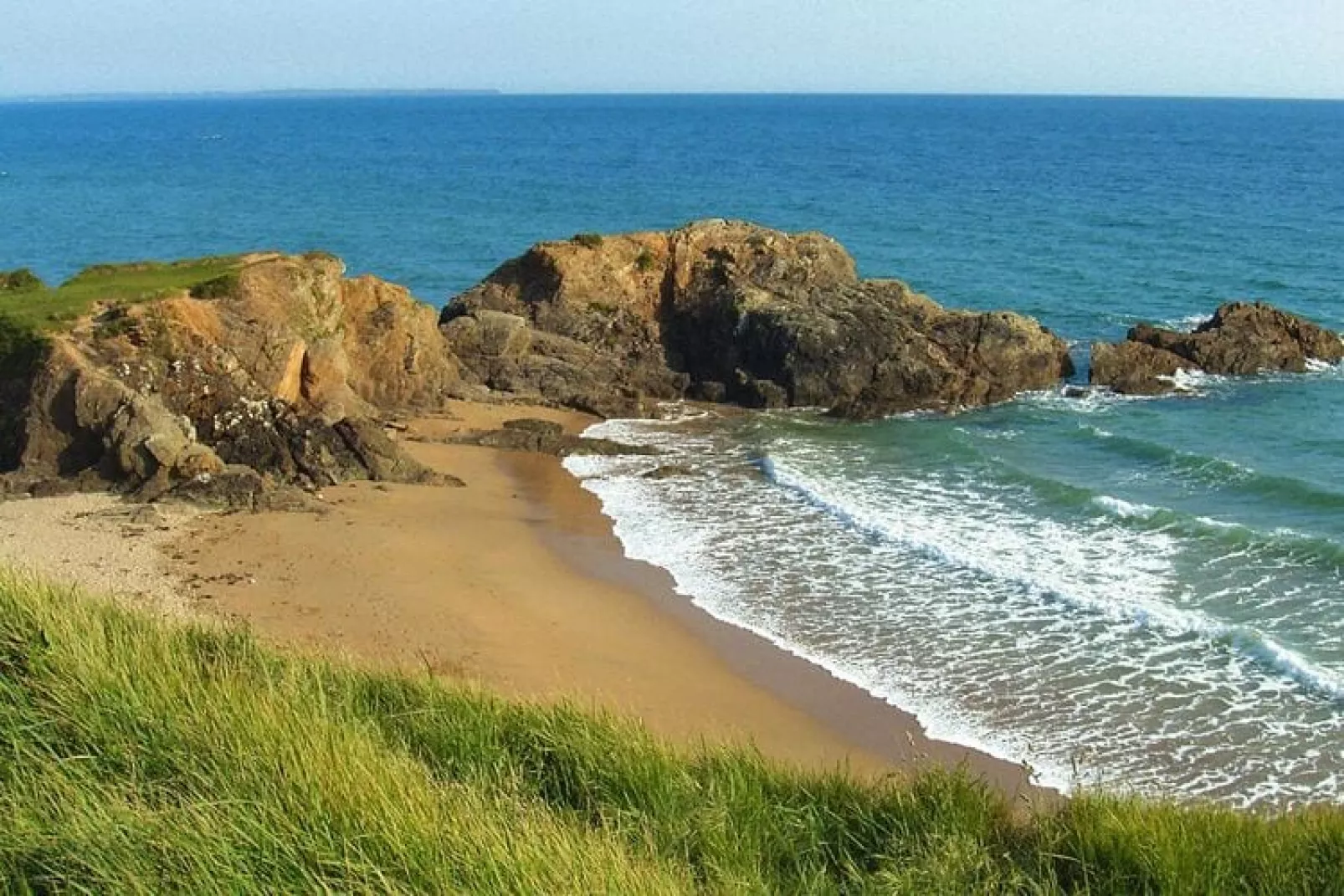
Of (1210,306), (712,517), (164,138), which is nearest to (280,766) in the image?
(712,517)

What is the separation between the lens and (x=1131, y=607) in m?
18.0

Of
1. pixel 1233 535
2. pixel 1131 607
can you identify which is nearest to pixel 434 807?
pixel 1131 607

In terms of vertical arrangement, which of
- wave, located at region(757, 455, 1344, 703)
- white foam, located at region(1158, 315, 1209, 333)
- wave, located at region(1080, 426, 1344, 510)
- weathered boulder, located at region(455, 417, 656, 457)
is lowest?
wave, located at region(757, 455, 1344, 703)

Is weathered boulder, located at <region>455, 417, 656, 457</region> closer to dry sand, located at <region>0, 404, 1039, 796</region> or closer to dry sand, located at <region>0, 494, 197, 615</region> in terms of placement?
dry sand, located at <region>0, 404, 1039, 796</region>

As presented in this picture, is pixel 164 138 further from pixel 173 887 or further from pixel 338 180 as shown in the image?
pixel 173 887

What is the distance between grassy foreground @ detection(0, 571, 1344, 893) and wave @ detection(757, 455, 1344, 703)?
25.6ft

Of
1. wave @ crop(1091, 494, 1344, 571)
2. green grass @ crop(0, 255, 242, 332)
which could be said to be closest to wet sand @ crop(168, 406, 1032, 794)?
green grass @ crop(0, 255, 242, 332)

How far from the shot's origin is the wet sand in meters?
15.0

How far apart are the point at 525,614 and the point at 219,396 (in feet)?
28.1

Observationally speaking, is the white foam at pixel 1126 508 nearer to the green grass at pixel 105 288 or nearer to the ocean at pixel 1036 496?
the ocean at pixel 1036 496

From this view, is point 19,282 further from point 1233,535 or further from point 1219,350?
point 1219,350

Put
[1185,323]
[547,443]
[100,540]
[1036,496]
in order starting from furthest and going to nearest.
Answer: [1185,323] < [547,443] < [1036,496] < [100,540]

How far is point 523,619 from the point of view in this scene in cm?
1806

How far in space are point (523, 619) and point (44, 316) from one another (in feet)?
38.9
